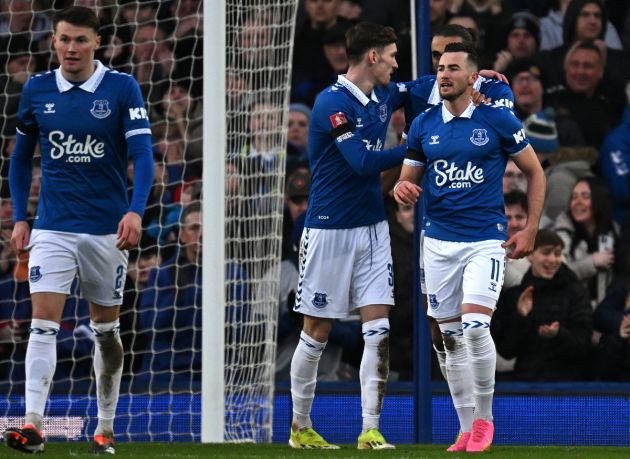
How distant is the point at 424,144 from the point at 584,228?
380cm

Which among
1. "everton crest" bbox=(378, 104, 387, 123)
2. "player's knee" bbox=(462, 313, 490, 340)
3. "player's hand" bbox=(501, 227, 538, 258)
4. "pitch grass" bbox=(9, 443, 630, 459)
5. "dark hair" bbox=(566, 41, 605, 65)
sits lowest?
"pitch grass" bbox=(9, 443, 630, 459)

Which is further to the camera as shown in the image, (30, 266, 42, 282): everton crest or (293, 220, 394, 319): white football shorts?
(293, 220, 394, 319): white football shorts

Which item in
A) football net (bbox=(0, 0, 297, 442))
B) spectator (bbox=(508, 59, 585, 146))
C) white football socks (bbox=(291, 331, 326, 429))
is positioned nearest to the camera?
white football socks (bbox=(291, 331, 326, 429))

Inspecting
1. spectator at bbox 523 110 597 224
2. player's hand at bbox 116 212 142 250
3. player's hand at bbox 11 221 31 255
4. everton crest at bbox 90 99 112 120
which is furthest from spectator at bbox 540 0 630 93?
player's hand at bbox 11 221 31 255

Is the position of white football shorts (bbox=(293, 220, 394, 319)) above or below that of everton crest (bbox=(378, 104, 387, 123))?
below

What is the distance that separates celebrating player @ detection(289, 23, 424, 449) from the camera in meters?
7.53

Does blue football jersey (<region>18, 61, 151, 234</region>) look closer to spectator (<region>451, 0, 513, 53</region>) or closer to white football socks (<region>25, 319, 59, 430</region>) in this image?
white football socks (<region>25, 319, 59, 430</region>)

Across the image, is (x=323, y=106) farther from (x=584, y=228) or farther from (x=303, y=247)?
(x=584, y=228)

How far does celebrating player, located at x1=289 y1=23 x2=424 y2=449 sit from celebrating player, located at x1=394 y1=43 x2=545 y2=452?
28 centimetres

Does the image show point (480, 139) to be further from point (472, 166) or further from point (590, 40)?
point (590, 40)

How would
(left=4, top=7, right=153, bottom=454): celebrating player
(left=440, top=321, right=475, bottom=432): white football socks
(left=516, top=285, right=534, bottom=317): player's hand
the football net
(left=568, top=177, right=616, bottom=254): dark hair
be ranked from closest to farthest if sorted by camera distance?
1. (left=4, top=7, right=153, bottom=454): celebrating player
2. (left=440, top=321, right=475, bottom=432): white football socks
3. the football net
4. (left=516, top=285, right=534, bottom=317): player's hand
5. (left=568, top=177, right=616, bottom=254): dark hair

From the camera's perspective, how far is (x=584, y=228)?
10758 mm

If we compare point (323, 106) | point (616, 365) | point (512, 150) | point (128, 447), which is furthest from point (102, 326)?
point (616, 365)

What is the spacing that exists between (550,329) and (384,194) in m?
1.62
